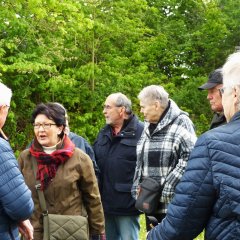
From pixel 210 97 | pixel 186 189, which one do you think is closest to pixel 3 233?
pixel 186 189

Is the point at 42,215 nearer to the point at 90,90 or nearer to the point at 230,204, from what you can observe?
the point at 230,204

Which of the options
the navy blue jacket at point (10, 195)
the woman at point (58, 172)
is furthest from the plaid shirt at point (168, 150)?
the navy blue jacket at point (10, 195)

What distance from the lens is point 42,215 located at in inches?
150

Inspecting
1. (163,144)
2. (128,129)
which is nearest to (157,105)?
(163,144)

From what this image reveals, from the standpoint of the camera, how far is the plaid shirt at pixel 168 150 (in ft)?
13.4

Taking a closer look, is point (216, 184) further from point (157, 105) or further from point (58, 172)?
point (157, 105)

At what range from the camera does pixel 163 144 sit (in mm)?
4188

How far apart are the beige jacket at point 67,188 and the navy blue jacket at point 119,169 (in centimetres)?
109

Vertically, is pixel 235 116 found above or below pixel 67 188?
above

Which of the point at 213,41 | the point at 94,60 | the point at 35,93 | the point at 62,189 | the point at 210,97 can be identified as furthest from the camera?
the point at 213,41

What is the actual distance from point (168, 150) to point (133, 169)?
3.26ft

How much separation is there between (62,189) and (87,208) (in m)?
0.35

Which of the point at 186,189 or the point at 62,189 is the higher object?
the point at 186,189

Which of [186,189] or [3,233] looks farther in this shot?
[3,233]
